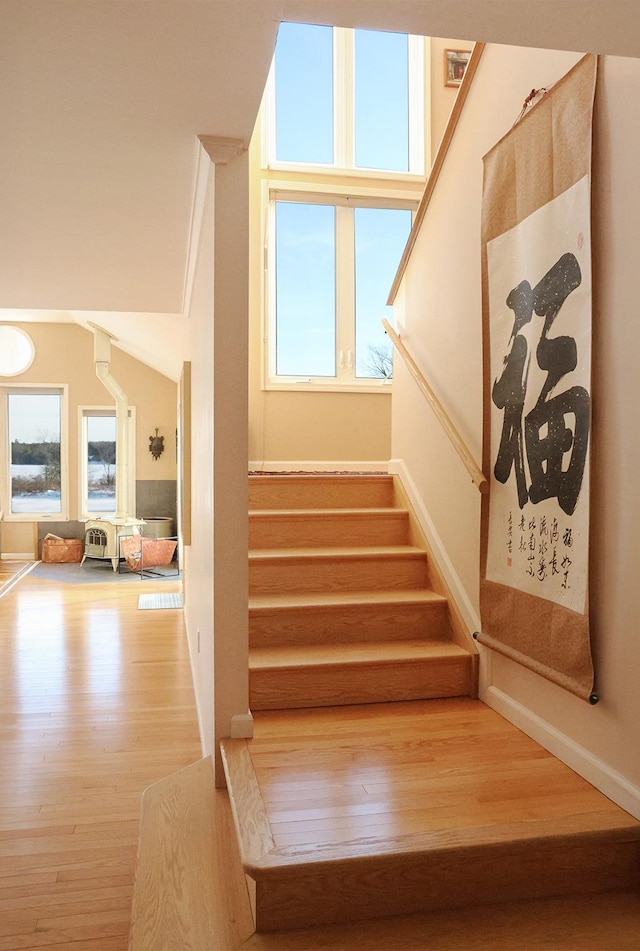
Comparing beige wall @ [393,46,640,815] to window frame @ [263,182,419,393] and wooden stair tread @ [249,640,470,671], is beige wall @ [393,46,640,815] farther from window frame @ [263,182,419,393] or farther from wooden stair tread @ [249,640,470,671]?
window frame @ [263,182,419,393]

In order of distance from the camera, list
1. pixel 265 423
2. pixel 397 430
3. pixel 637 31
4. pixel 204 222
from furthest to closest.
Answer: pixel 265 423 < pixel 397 430 < pixel 204 222 < pixel 637 31

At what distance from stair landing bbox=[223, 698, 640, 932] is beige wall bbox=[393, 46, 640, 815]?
0.66 ft

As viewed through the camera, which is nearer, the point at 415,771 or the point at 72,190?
the point at 415,771

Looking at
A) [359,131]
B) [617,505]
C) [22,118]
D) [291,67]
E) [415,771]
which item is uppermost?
[291,67]

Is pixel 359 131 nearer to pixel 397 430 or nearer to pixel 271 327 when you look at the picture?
pixel 271 327

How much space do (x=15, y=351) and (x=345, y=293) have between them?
20.8 feet

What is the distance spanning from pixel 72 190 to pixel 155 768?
2.71 metres

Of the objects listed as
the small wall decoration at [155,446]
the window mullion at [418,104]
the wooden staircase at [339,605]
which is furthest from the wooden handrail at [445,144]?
the small wall decoration at [155,446]

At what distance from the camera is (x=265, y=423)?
20.8 ft

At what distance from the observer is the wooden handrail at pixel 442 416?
3100 millimetres

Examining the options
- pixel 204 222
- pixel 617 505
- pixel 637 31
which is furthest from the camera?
pixel 204 222

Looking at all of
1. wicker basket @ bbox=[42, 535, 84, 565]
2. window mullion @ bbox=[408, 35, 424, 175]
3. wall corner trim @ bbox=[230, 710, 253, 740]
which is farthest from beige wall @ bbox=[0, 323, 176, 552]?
wall corner trim @ bbox=[230, 710, 253, 740]

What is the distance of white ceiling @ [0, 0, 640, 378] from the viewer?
5.62 feet

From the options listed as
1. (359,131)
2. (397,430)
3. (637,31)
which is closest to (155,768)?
(397,430)
